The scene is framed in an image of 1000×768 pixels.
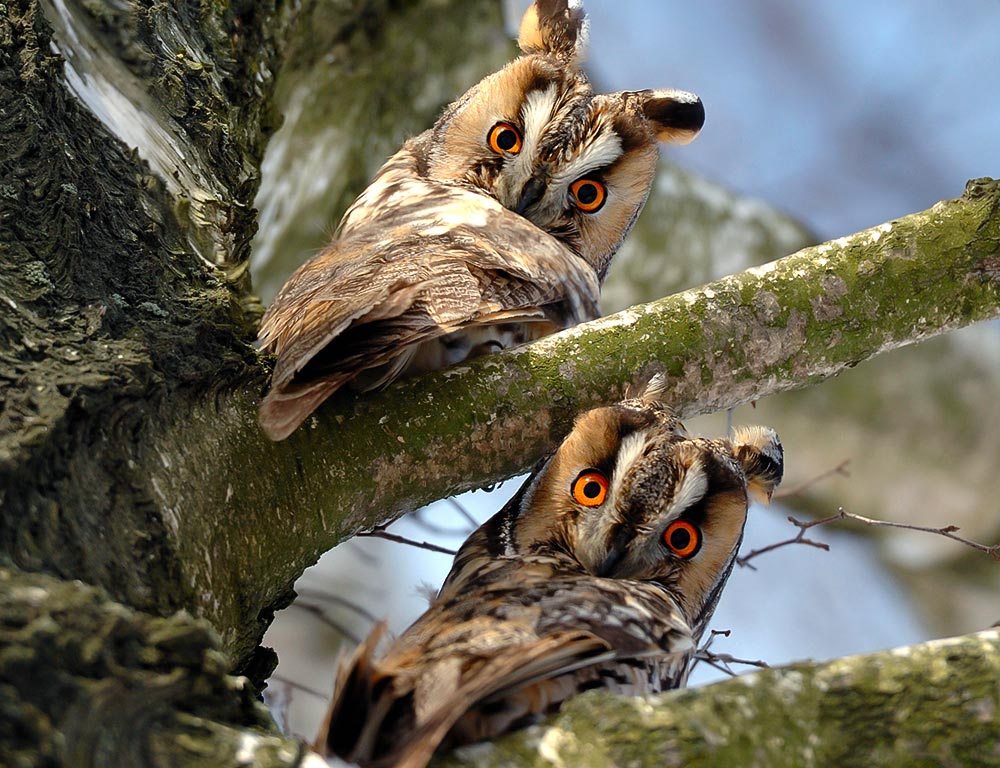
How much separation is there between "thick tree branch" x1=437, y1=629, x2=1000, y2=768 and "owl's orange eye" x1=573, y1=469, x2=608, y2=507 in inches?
28.3

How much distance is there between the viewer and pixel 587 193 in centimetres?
239

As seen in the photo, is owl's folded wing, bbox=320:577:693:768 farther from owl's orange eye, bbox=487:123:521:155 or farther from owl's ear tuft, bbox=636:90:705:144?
owl's ear tuft, bbox=636:90:705:144

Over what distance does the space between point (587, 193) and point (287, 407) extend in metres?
1.27

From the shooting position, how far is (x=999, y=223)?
1781 millimetres

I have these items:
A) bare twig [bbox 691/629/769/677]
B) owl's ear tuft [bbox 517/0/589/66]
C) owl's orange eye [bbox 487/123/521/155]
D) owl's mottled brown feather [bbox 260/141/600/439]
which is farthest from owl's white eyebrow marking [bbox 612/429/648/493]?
owl's ear tuft [bbox 517/0/589/66]

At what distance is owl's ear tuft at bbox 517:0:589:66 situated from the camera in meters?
2.54

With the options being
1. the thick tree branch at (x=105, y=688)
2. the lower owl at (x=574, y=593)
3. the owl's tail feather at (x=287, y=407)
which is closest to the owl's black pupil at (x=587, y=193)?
the lower owl at (x=574, y=593)

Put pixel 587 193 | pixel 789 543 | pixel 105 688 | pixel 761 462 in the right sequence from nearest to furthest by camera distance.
A: pixel 105 688 → pixel 761 462 → pixel 789 543 → pixel 587 193

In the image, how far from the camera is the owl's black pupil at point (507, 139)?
7.66 ft

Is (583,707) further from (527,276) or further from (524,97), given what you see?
(524,97)

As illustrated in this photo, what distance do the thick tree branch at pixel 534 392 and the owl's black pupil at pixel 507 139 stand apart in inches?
31.1

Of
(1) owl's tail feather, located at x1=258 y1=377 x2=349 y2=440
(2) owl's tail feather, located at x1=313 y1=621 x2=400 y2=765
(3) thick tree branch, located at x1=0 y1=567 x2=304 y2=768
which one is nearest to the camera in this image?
(3) thick tree branch, located at x1=0 y1=567 x2=304 y2=768

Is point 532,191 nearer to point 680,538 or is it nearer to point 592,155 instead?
point 592,155

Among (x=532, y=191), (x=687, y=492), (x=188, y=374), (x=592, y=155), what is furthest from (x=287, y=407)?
(x=592, y=155)
